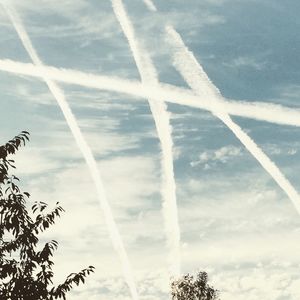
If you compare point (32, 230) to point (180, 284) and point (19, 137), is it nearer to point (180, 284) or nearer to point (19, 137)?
point (19, 137)

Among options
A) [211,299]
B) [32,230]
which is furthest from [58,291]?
[211,299]

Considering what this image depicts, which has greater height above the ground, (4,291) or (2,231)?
(2,231)

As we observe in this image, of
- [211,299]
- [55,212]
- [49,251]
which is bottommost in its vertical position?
[49,251]

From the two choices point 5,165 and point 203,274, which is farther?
point 203,274

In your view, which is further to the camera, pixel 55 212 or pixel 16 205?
pixel 55 212

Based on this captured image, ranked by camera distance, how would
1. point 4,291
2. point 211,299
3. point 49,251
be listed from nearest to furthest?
point 4,291
point 49,251
point 211,299

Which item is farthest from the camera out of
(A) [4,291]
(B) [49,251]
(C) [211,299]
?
(C) [211,299]

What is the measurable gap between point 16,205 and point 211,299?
50.0 m

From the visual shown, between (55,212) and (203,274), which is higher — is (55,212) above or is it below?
below

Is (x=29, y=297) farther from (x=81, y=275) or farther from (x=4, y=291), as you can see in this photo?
(x=81, y=275)

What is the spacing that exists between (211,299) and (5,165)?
4998cm

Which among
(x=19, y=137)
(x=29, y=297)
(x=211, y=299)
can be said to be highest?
(x=211, y=299)

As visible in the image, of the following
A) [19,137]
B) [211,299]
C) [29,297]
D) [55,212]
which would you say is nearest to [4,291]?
[29,297]

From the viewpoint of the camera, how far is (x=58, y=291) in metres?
15.6
